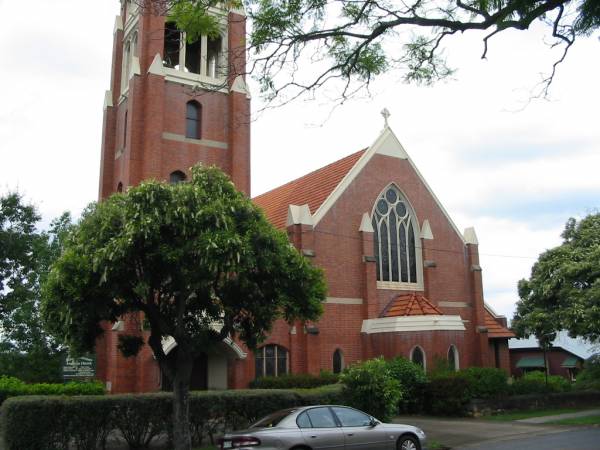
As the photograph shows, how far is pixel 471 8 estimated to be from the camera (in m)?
8.51

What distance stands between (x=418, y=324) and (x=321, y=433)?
611 inches

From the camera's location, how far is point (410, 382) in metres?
24.4

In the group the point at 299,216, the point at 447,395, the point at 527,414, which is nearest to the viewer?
the point at 527,414

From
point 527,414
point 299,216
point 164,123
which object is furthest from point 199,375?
point 527,414

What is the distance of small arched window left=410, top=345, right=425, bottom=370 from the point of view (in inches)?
1062

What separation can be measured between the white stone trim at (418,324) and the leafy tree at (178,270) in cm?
1319

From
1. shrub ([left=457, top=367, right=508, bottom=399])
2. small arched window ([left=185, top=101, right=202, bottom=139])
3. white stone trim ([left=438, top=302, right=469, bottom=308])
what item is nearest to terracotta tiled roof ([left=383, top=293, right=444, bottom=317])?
white stone trim ([left=438, top=302, right=469, bottom=308])

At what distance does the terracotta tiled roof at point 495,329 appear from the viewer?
3251 centimetres

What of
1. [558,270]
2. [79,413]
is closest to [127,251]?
[79,413]

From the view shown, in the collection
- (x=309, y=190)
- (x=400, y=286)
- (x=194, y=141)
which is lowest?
(x=400, y=286)

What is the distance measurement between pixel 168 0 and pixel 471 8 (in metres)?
4.09

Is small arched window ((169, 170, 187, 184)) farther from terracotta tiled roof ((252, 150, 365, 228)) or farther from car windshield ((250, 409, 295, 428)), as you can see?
car windshield ((250, 409, 295, 428))

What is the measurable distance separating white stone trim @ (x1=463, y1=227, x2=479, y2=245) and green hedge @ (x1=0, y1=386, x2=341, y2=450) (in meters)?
17.7

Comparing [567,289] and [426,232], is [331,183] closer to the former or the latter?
[426,232]
